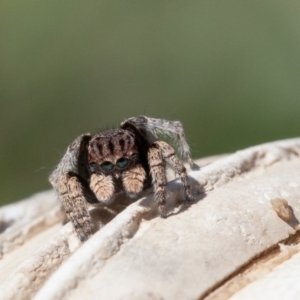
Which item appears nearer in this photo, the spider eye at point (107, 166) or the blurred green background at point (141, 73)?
the spider eye at point (107, 166)

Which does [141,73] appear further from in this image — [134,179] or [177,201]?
[177,201]

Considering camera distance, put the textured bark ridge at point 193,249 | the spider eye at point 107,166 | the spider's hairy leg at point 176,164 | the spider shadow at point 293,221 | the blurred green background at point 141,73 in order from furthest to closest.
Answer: the blurred green background at point 141,73
the spider eye at point 107,166
the spider's hairy leg at point 176,164
the spider shadow at point 293,221
the textured bark ridge at point 193,249

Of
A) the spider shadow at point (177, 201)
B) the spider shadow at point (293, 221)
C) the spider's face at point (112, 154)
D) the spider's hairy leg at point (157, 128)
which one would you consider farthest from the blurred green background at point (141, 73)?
the spider shadow at point (293, 221)

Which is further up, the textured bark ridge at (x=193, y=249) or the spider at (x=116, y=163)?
the spider at (x=116, y=163)

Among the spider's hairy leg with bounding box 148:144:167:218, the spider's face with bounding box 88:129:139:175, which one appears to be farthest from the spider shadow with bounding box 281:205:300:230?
the spider's face with bounding box 88:129:139:175

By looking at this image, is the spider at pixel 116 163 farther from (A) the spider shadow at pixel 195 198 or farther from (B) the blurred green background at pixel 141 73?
(B) the blurred green background at pixel 141 73

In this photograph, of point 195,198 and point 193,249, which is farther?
point 195,198

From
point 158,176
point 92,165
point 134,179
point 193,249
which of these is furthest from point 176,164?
point 193,249

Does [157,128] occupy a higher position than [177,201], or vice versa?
[157,128]
